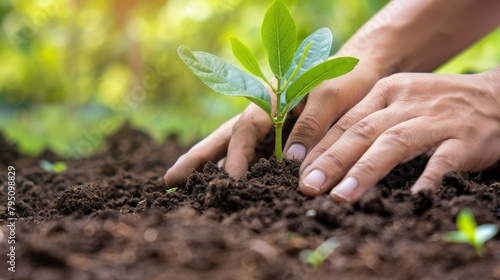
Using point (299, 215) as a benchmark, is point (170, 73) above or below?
below

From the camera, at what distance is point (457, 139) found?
141 centimetres

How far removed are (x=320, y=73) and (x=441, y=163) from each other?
345mm

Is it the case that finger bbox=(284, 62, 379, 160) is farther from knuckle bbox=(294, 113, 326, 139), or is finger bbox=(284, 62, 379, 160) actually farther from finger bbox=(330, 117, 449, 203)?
finger bbox=(330, 117, 449, 203)

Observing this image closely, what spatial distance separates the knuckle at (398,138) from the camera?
4.45 feet

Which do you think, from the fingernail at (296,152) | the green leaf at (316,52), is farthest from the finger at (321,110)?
the green leaf at (316,52)

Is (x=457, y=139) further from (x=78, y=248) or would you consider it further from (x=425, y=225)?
(x=78, y=248)

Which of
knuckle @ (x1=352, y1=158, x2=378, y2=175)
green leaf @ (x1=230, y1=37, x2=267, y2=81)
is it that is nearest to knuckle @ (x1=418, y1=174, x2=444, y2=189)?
knuckle @ (x1=352, y1=158, x2=378, y2=175)

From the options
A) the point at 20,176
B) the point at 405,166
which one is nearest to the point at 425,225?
the point at 405,166

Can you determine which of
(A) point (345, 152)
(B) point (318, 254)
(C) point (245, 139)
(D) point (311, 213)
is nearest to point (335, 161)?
(A) point (345, 152)

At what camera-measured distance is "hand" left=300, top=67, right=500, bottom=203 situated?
1320 mm

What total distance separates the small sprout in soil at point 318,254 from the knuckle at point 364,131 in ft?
1.51

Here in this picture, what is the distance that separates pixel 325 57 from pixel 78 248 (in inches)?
32.6

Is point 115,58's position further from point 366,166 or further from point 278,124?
point 366,166

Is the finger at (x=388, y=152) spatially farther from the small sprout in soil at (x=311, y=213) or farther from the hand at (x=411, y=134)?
the small sprout in soil at (x=311, y=213)
